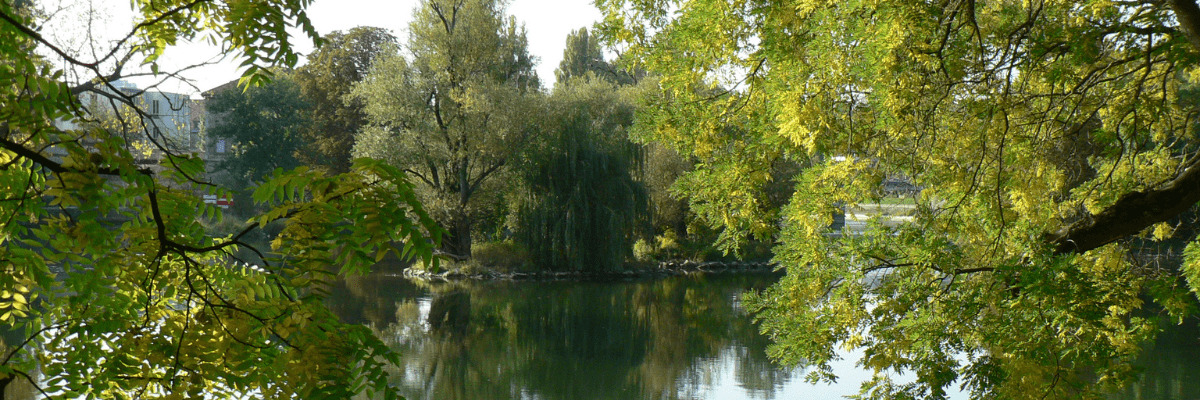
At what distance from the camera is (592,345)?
1189 cm

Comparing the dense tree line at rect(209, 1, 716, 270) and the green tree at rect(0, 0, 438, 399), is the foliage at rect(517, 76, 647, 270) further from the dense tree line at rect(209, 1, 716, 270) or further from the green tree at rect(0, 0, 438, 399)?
the green tree at rect(0, 0, 438, 399)

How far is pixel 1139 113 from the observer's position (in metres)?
4.25

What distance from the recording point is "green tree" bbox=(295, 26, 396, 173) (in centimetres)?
2834

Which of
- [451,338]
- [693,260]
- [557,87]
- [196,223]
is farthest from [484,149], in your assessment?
[196,223]

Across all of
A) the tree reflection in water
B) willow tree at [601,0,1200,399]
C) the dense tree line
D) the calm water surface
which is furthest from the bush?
willow tree at [601,0,1200,399]

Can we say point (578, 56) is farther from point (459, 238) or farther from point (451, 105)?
point (459, 238)

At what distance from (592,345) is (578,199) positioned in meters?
6.55

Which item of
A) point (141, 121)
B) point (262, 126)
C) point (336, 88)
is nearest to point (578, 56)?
point (336, 88)

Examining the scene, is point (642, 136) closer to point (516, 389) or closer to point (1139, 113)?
point (1139, 113)

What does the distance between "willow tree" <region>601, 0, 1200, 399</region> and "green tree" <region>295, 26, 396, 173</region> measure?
24.4 metres

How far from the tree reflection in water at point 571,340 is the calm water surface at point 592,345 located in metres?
0.02

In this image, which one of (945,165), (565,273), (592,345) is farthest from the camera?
(565,273)

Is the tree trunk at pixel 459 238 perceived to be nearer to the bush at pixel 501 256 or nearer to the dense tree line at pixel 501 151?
the dense tree line at pixel 501 151

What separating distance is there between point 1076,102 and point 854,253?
50.4 inches
